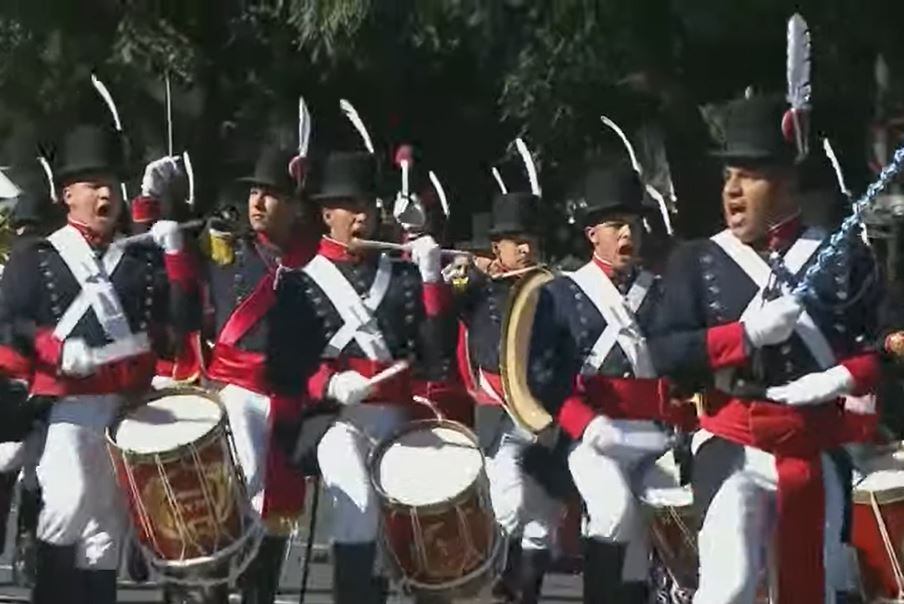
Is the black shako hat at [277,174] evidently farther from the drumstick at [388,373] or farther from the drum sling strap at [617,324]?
the drum sling strap at [617,324]

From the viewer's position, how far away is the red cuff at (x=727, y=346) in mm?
8102

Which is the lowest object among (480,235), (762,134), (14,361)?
(480,235)

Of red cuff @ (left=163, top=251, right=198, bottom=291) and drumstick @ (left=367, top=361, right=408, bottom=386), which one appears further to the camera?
drumstick @ (left=367, top=361, right=408, bottom=386)

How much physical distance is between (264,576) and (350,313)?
1195 millimetres

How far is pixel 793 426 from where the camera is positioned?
8211mm

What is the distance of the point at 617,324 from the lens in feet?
34.7

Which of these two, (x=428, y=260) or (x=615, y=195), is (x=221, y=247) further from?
(x=615, y=195)

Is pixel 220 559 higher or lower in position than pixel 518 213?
lower

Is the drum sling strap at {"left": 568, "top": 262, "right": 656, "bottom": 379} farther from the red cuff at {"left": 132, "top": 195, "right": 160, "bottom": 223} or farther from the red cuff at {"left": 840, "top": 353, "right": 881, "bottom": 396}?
the red cuff at {"left": 840, "top": 353, "right": 881, "bottom": 396}

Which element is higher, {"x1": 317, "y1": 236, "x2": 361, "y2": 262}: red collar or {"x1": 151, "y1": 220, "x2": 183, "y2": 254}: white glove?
{"x1": 151, "y1": 220, "x2": 183, "y2": 254}: white glove

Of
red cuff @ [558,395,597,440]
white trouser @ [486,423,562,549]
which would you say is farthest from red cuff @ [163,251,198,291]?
white trouser @ [486,423,562,549]

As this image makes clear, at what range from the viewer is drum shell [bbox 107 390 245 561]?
9.76 m

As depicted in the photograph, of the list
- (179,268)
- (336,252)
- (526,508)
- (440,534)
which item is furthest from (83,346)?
(526,508)

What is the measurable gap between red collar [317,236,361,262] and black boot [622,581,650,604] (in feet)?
5.79
